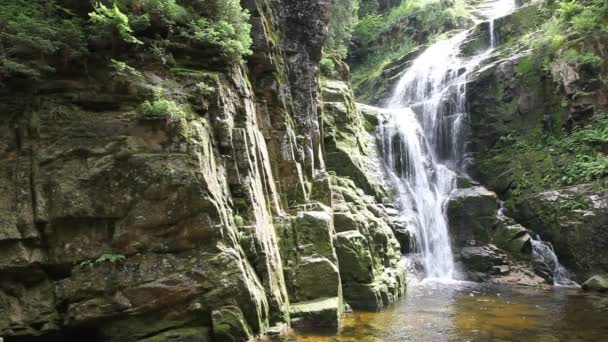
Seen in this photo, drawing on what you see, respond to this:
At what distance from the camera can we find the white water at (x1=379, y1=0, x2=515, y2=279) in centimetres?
1741

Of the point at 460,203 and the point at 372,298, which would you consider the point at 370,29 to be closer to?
the point at 460,203

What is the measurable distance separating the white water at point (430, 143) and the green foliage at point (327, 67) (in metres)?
3.58

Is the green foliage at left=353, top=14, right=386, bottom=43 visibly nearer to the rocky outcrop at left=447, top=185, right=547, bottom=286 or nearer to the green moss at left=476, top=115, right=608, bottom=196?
the green moss at left=476, top=115, right=608, bottom=196

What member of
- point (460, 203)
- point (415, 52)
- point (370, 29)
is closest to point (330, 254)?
point (460, 203)

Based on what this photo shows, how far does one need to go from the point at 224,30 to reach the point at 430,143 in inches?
541

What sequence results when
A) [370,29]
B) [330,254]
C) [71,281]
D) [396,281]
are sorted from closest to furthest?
[71,281] → [330,254] → [396,281] → [370,29]

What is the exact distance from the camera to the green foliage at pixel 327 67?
19072 mm

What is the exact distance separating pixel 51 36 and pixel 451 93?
18.0 metres

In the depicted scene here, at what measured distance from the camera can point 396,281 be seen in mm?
13008

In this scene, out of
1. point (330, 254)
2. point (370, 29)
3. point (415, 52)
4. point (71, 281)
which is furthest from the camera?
point (370, 29)

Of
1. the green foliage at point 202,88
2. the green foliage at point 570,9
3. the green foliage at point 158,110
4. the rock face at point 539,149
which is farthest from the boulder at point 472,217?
the green foliage at point 158,110

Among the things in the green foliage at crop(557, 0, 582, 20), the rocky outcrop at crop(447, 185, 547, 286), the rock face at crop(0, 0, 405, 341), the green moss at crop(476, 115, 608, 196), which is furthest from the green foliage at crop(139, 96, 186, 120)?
the green foliage at crop(557, 0, 582, 20)

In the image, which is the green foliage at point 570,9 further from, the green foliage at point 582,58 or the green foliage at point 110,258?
the green foliage at point 110,258

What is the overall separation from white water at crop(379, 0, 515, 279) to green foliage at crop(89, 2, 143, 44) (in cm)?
1243
